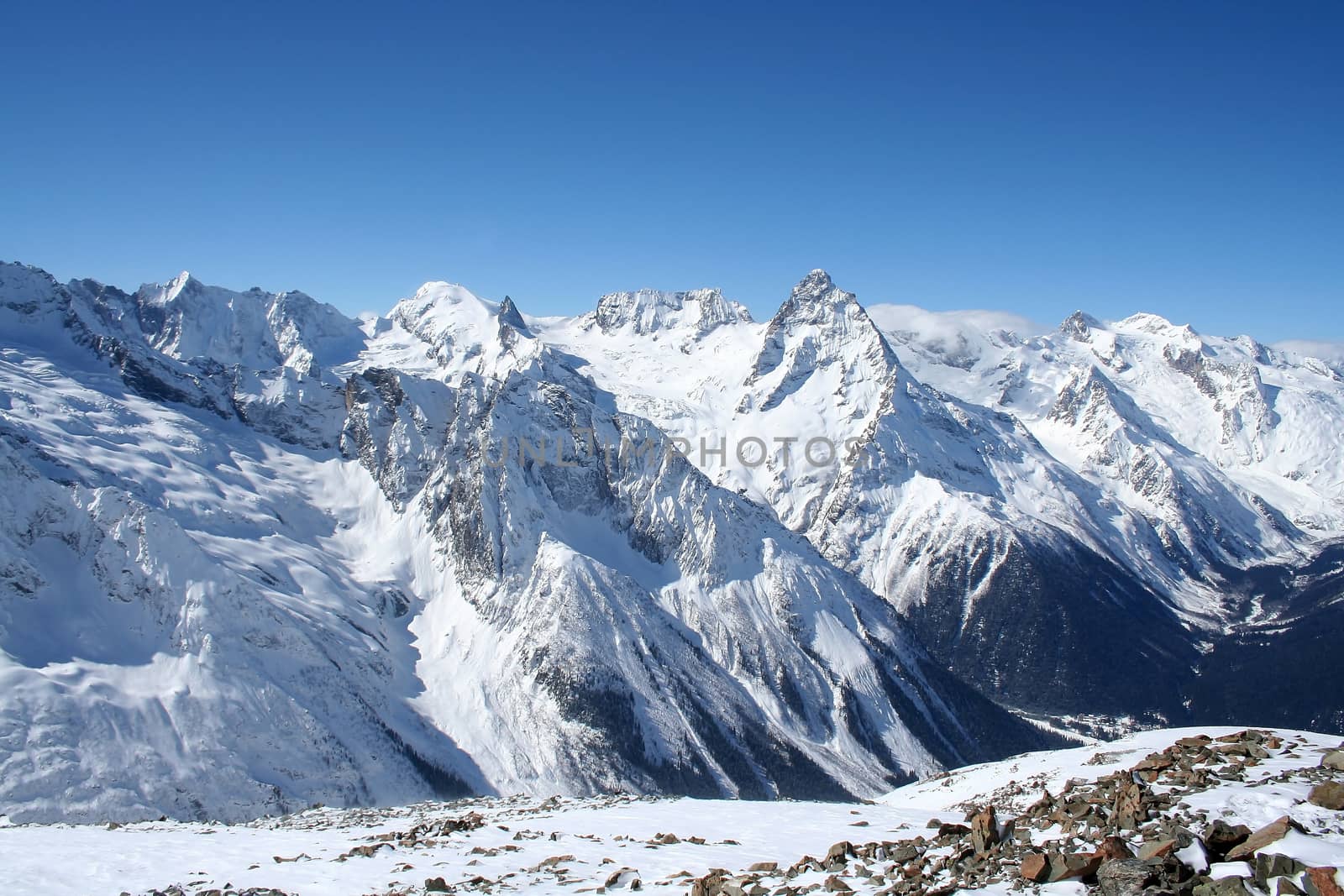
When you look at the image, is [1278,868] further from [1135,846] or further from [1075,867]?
[1075,867]

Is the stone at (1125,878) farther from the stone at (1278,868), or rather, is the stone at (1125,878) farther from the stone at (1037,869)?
the stone at (1278,868)

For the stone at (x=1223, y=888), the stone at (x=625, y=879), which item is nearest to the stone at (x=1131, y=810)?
the stone at (x=1223, y=888)

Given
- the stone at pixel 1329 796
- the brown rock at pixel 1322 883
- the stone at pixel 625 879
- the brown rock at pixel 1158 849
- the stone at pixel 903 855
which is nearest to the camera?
the brown rock at pixel 1322 883

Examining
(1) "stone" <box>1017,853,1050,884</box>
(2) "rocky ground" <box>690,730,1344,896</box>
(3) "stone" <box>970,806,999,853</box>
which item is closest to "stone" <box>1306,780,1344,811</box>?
(2) "rocky ground" <box>690,730,1344,896</box>

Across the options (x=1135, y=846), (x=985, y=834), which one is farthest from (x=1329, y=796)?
(x=985, y=834)

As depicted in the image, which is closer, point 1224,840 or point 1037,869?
point 1224,840

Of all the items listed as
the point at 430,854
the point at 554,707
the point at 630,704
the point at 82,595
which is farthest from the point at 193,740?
the point at 430,854
